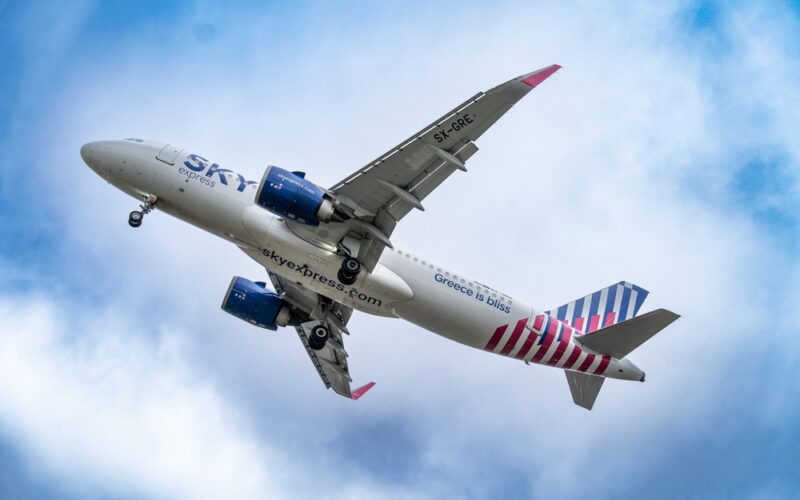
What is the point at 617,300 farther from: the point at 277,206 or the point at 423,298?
the point at 277,206

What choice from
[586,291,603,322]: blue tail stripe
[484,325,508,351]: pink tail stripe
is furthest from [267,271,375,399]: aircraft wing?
[586,291,603,322]: blue tail stripe

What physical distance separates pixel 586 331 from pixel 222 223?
19.3 m

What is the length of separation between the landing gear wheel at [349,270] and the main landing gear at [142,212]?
916cm

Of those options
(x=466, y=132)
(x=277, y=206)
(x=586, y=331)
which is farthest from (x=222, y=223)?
(x=586, y=331)

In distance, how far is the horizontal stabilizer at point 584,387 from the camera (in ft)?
141

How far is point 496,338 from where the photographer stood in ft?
132

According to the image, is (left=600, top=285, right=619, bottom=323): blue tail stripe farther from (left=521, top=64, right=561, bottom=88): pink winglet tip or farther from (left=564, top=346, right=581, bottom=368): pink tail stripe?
(left=521, top=64, right=561, bottom=88): pink winglet tip

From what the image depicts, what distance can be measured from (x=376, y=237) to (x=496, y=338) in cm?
805

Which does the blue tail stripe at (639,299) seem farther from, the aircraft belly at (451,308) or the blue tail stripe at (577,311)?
the aircraft belly at (451,308)

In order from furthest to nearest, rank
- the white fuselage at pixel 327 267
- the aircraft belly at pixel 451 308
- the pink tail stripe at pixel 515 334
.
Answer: the pink tail stripe at pixel 515 334 < the aircraft belly at pixel 451 308 < the white fuselage at pixel 327 267

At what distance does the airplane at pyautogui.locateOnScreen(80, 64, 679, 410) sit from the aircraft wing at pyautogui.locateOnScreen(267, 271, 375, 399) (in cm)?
330

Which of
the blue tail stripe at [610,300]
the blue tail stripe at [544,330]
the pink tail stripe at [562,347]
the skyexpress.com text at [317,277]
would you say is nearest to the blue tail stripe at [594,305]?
the blue tail stripe at [610,300]

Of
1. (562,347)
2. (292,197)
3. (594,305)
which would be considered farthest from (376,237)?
(594,305)

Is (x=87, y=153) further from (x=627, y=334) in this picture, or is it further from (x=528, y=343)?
(x=627, y=334)
